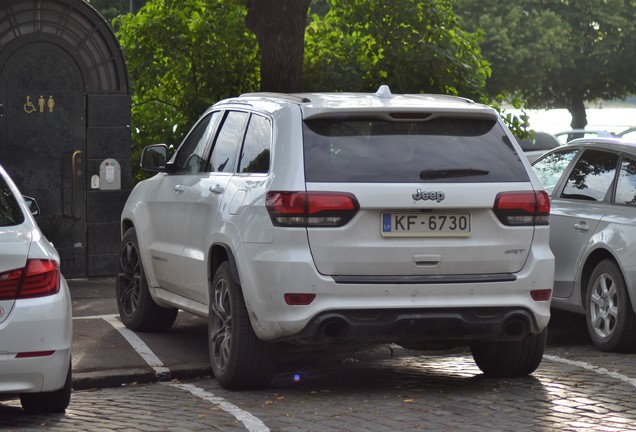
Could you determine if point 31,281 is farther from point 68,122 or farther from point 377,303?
point 68,122

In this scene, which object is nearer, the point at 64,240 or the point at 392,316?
the point at 392,316

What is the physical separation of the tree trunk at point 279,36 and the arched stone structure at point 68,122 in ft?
4.60

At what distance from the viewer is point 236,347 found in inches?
323

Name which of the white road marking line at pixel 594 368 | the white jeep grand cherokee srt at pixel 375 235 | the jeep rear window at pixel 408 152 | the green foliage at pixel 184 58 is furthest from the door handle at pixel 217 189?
the green foliage at pixel 184 58

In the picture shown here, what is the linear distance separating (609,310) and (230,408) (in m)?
3.42

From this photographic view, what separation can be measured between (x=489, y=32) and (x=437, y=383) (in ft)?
133

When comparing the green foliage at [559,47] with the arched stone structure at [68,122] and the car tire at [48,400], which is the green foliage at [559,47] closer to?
the arched stone structure at [68,122]

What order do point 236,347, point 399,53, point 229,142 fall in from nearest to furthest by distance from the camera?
point 236,347 < point 229,142 < point 399,53

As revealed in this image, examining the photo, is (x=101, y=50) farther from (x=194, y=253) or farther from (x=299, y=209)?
(x=299, y=209)

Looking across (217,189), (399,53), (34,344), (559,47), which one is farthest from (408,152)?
(559,47)

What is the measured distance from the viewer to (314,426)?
7320 mm

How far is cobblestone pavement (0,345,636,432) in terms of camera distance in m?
7.38

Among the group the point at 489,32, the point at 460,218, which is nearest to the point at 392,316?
the point at 460,218

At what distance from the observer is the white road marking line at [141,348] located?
9.04m
